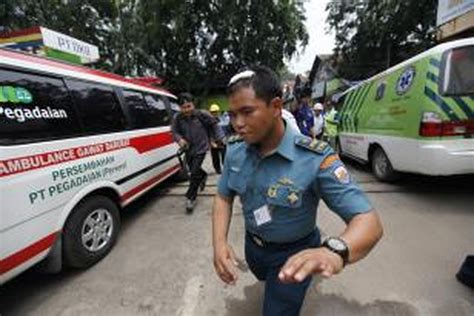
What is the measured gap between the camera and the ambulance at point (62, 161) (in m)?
2.39

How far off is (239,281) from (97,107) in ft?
7.67

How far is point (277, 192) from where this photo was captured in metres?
1.45

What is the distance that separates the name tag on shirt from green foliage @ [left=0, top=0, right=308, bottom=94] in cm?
1914

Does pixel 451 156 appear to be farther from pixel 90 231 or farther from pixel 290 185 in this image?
pixel 90 231

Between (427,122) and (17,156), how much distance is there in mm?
4321

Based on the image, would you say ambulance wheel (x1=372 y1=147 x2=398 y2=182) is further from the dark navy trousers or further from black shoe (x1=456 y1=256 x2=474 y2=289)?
the dark navy trousers

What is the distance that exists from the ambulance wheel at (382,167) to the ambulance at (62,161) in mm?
3860

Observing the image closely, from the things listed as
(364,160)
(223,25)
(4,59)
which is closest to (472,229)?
(364,160)

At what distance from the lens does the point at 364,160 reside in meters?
6.35

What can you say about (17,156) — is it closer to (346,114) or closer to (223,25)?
(346,114)

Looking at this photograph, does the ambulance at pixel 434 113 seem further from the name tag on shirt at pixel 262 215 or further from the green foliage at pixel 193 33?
the green foliage at pixel 193 33

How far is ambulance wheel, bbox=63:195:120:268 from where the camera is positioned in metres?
3.02

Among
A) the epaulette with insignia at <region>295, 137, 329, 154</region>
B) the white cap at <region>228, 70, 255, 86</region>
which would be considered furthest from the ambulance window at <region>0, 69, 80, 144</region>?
the epaulette with insignia at <region>295, 137, 329, 154</region>

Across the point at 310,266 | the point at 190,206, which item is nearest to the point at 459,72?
the point at 190,206
